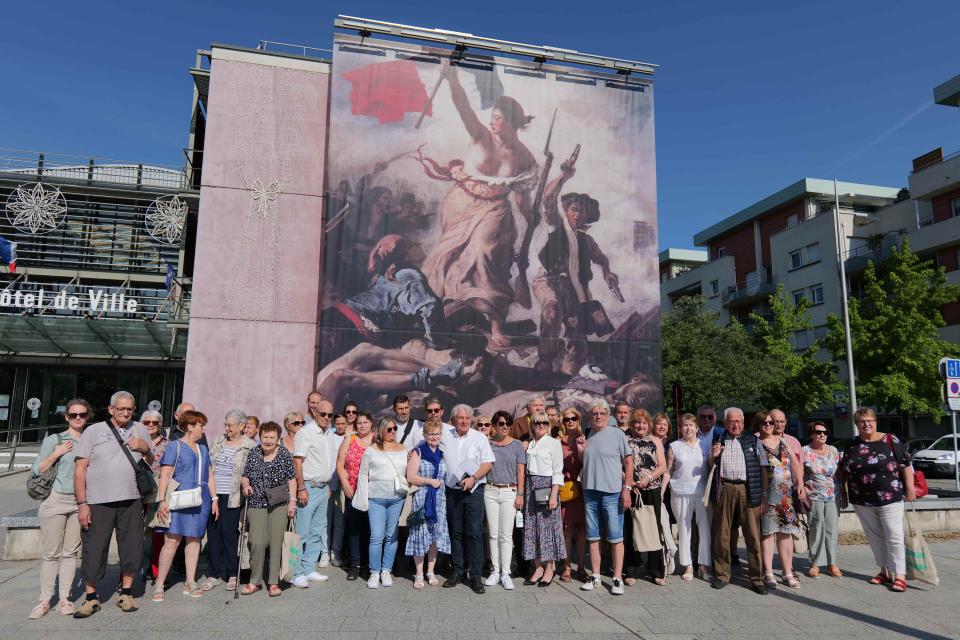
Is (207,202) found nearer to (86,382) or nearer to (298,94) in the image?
(298,94)

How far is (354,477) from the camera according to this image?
7.18 metres

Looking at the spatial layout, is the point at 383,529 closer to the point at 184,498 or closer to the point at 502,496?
the point at 502,496

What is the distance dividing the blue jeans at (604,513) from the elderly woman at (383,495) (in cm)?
195

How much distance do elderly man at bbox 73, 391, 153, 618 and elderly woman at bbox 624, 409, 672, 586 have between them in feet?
16.1

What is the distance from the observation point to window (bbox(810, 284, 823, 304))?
115ft

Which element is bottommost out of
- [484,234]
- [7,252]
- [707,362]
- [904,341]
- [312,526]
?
[312,526]

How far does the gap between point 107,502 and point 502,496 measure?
3.75m

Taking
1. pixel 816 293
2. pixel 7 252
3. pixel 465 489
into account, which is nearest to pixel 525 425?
pixel 465 489

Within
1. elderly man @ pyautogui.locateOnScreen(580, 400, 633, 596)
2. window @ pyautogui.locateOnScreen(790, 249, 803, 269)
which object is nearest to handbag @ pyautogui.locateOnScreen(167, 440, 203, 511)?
elderly man @ pyautogui.locateOnScreen(580, 400, 633, 596)

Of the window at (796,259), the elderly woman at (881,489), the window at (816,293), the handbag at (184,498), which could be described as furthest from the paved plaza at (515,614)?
the window at (796,259)

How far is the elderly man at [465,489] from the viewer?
665 centimetres

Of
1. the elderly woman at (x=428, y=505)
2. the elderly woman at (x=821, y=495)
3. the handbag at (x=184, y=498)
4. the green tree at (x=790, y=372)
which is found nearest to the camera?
the handbag at (x=184, y=498)

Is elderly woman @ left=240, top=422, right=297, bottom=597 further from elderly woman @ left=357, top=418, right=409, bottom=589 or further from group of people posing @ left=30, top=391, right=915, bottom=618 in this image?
elderly woman @ left=357, top=418, right=409, bottom=589

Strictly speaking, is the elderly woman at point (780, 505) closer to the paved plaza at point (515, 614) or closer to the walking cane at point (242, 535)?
the paved plaza at point (515, 614)
